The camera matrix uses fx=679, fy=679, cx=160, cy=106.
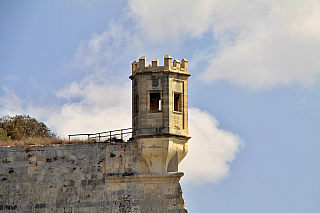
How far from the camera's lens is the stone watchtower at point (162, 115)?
3597 cm

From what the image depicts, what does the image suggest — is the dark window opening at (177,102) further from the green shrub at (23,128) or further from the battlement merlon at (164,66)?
the green shrub at (23,128)

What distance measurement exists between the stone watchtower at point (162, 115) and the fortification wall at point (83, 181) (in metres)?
0.71

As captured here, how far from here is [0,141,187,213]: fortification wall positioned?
35.7 meters

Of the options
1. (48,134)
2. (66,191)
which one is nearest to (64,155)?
(66,191)

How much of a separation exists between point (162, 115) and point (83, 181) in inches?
217

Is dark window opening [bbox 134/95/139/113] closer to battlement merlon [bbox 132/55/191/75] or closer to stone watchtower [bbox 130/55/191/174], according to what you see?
stone watchtower [bbox 130/55/191/174]

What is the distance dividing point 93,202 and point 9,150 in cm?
560

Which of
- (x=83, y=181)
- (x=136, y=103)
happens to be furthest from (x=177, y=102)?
(x=83, y=181)

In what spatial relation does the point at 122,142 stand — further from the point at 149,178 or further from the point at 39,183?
the point at 39,183

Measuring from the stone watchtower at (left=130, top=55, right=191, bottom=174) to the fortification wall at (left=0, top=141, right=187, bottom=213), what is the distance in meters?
0.71

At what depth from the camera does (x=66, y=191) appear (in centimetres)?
3638

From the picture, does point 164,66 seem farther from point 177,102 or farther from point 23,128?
point 23,128

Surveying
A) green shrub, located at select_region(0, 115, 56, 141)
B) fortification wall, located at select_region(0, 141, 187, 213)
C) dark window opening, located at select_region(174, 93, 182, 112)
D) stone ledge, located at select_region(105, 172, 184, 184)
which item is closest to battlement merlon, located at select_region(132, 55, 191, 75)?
dark window opening, located at select_region(174, 93, 182, 112)

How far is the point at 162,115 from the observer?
1423 inches
